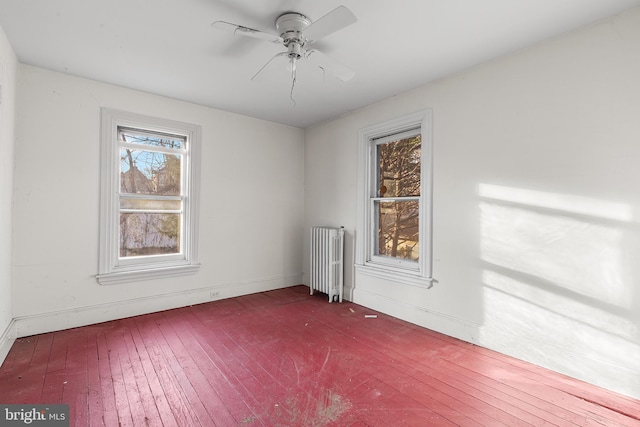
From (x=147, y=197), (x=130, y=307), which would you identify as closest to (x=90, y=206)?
(x=147, y=197)

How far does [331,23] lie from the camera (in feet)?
5.94

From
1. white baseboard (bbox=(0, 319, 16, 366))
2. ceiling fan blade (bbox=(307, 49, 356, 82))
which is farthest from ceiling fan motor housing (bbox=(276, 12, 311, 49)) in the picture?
white baseboard (bbox=(0, 319, 16, 366))

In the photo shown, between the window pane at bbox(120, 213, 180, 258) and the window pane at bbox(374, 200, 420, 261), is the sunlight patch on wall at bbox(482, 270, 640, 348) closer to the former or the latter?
the window pane at bbox(374, 200, 420, 261)

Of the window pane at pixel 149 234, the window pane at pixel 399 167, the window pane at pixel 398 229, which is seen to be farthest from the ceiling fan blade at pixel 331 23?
the window pane at pixel 149 234

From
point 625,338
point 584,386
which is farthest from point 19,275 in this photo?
point 625,338

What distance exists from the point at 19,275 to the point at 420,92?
4161 millimetres

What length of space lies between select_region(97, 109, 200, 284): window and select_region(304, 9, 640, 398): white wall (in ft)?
8.90

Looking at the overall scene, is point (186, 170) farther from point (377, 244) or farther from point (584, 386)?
point (584, 386)

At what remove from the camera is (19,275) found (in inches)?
109

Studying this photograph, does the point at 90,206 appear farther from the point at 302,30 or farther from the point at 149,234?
the point at 302,30

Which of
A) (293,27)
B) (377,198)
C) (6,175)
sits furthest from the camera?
(377,198)

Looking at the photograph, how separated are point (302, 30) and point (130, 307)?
3.22 m

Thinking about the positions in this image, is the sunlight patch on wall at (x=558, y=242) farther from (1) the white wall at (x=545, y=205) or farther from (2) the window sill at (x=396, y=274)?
(2) the window sill at (x=396, y=274)

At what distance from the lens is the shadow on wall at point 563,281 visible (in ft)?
6.58
